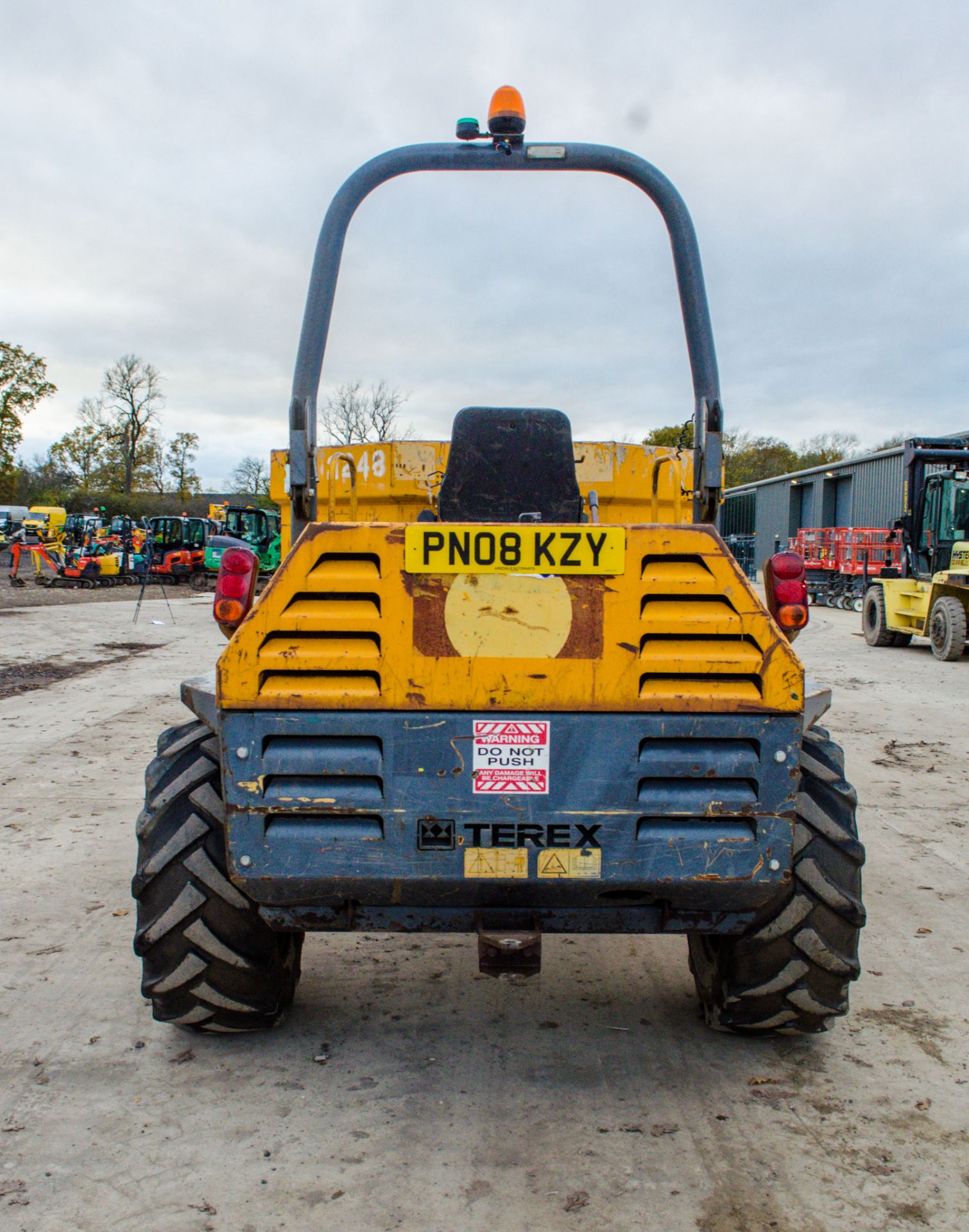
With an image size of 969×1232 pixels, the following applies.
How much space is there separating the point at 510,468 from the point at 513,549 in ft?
2.55

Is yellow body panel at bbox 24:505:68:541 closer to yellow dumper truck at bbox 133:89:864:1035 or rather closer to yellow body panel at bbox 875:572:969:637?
yellow body panel at bbox 875:572:969:637

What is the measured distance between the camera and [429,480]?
483 centimetres

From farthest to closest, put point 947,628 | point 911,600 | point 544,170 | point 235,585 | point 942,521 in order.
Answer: point 911,600 → point 942,521 → point 947,628 → point 544,170 → point 235,585

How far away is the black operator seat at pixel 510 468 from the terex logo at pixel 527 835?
3.54ft

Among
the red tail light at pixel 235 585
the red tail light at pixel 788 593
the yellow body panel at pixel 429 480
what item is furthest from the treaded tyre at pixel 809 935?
the yellow body panel at pixel 429 480

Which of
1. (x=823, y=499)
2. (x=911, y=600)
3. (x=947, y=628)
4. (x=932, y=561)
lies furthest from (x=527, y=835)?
(x=823, y=499)

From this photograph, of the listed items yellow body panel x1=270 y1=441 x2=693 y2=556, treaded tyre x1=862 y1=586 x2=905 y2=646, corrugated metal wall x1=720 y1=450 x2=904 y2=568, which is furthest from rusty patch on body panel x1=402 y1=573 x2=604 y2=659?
corrugated metal wall x1=720 y1=450 x2=904 y2=568

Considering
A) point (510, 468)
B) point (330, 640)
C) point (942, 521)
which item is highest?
point (942, 521)

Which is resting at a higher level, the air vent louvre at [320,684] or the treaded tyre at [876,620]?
the air vent louvre at [320,684]

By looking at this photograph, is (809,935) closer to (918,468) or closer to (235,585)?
(235,585)

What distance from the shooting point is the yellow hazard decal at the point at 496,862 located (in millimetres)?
2783

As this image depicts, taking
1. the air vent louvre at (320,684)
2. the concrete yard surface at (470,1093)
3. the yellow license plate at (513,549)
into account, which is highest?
the yellow license plate at (513,549)

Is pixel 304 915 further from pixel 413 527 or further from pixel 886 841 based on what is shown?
pixel 886 841

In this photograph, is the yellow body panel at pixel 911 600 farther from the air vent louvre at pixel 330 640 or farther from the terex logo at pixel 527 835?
the air vent louvre at pixel 330 640
